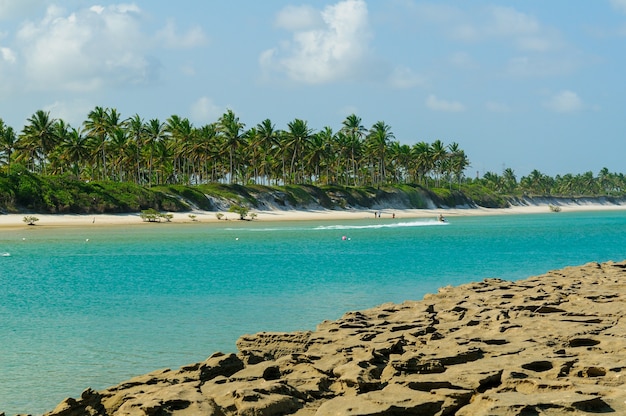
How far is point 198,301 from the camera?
23.4 metres

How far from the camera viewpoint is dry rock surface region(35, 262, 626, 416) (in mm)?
7938

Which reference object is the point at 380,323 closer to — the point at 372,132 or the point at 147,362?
the point at 147,362

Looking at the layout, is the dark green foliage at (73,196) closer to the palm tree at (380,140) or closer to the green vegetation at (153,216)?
the green vegetation at (153,216)

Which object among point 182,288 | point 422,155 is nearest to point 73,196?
point 182,288

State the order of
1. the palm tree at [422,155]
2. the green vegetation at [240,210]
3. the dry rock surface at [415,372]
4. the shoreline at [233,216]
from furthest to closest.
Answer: the palm tree at [422,155] < the green vegetation at [240,210] < the shoreline at [233,216] < the dry rock surface at [415,372]

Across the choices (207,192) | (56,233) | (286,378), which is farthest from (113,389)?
(207,192)

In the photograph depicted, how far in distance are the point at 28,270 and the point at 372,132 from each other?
11976cm

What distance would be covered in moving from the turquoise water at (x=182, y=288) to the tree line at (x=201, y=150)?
48231 millimetres

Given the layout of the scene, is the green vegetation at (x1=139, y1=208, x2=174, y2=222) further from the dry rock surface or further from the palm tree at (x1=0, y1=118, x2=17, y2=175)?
the dry rock surface

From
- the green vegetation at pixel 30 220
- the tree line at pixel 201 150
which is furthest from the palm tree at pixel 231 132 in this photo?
the green vegetation at pixel 30 220

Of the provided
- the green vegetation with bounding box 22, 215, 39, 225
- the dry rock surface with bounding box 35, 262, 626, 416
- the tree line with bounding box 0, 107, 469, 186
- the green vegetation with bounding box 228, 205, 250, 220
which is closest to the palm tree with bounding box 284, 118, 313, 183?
the tree line with bounding box 0, 107, 469, 186

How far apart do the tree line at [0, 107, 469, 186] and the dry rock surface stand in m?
93.6

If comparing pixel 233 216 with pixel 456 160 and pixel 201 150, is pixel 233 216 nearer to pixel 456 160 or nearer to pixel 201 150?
pixel 201 150

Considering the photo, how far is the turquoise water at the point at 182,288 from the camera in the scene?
14398 mm
